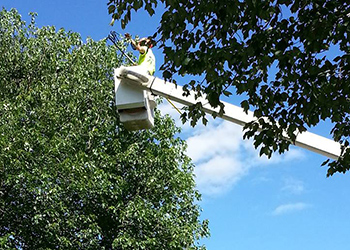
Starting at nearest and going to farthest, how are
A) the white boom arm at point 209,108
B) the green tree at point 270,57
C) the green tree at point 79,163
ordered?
the green tree at point 270,57
the white boom arm at point 209,108
the green tree at point 79,163

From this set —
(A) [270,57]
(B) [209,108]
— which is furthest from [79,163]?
(A) [270,57]

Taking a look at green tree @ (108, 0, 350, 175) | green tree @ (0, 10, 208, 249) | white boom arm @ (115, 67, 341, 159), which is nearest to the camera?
green tree @ (108, 0, 350, 175)

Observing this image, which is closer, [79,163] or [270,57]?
[270,57]

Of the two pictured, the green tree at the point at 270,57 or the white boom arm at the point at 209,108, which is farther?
the white boom arm at the point at 209,108

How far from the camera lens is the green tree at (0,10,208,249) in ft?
63.2

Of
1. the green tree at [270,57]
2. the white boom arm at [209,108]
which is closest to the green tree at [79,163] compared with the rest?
the white boom arm at [209,108]

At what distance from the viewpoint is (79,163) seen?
63.7 ft

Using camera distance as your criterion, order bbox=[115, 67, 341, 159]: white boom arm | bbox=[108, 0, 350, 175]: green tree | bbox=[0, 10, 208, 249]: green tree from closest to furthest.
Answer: bbox=[108, 0, 350, 175]: green tree < bbox=[115, 67, 341, 159]: white boom arm < bbox=[0, 10, 208, 249]: green tree

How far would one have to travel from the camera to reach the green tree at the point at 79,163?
63.2 feet

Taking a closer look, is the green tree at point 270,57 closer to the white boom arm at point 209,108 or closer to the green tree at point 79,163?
the white boom arm at point 209,108

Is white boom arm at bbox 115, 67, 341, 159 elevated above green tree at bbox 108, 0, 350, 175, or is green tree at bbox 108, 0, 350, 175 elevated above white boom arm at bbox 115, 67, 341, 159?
white boom arm at bbox 115, 67, 341, 159

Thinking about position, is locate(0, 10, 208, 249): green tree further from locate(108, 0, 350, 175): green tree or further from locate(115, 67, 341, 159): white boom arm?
locate(108, 0, 350, 175): green tree

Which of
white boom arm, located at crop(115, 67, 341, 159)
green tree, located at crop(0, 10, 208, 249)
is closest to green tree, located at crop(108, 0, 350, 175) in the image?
white boom arm, located at crop(115, 67, 341, 159)

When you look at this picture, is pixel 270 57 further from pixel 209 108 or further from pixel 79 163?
pixel 79 163
